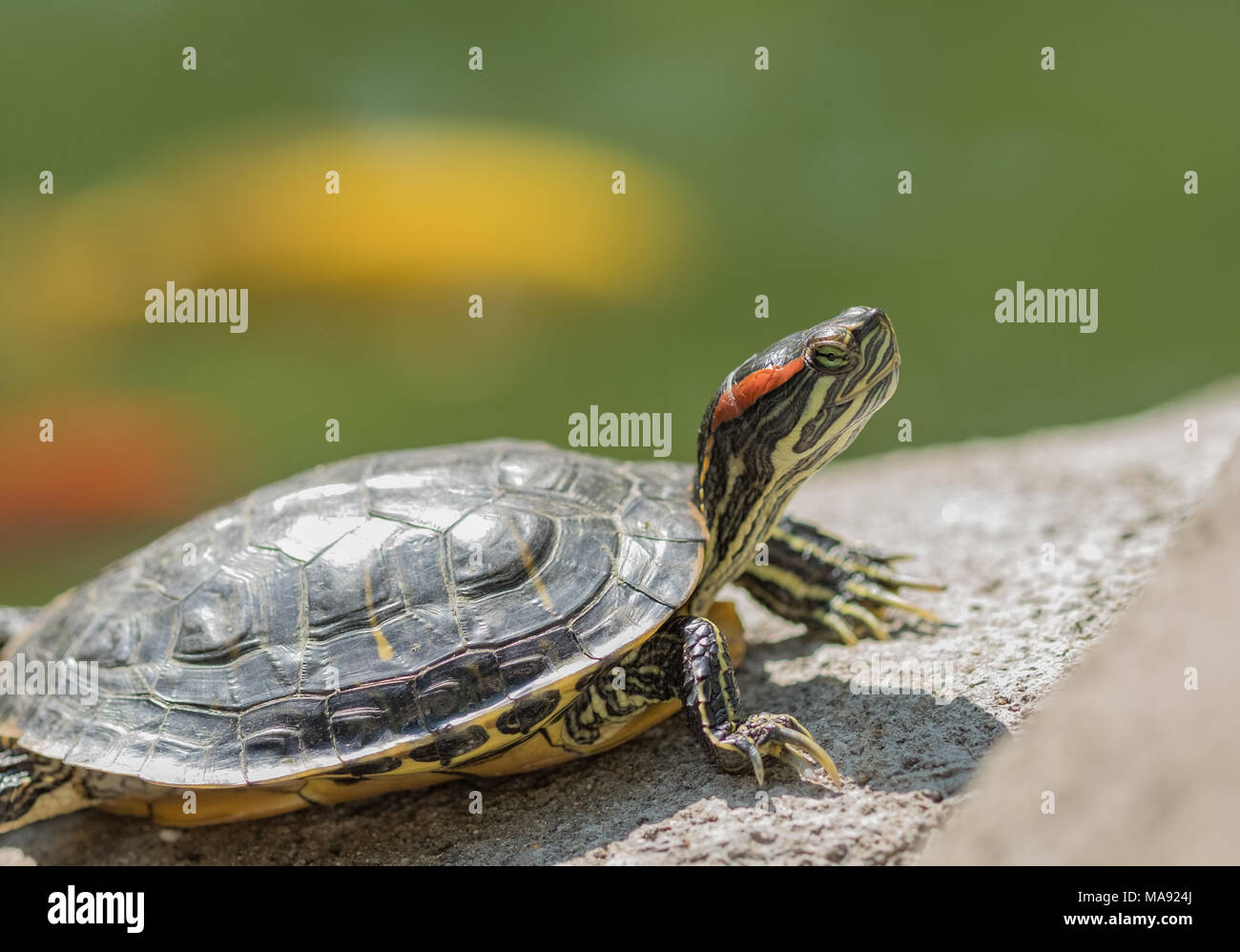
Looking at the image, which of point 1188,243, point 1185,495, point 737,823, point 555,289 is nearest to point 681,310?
point 555,289

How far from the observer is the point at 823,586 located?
409 centimetres

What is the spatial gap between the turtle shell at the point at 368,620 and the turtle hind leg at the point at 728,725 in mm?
177

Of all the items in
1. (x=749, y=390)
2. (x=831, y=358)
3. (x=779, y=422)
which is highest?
(x=831, y=358)

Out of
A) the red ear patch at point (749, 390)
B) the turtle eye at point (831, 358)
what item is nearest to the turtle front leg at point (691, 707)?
the red ear patch at point (749, 390)

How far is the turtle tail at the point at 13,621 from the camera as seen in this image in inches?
165

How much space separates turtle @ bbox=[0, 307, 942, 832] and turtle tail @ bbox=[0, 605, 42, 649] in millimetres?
332

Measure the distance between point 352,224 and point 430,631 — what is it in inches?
401

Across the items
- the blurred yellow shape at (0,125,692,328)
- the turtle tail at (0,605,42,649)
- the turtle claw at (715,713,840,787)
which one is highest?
the blurred yellow shape at (0,125,692,328)

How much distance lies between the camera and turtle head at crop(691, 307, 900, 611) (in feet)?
10.9

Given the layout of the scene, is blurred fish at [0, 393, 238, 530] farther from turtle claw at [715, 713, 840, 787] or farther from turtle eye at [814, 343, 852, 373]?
turtle claw at [715, 713, 840, 787]

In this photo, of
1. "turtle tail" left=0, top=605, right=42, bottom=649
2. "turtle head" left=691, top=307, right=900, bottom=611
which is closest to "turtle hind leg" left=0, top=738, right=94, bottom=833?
"turtle tail" left=0, top=605, right=42, bottom=649

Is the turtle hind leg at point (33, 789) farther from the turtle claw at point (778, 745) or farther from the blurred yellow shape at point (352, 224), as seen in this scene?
the blurred yellow shape at point (352, 224)

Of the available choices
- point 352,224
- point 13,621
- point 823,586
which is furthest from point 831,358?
point 352,224

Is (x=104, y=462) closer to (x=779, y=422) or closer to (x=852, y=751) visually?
(x=779, y=422)
